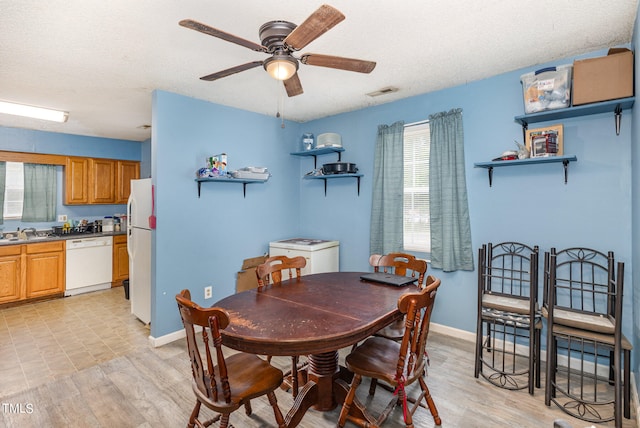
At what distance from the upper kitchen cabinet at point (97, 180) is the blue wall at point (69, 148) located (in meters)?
0.13

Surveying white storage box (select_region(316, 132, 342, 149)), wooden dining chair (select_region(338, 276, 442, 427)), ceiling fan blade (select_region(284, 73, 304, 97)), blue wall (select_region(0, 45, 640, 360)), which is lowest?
wooden dining chair (select_region(338, 276, 442, 427))

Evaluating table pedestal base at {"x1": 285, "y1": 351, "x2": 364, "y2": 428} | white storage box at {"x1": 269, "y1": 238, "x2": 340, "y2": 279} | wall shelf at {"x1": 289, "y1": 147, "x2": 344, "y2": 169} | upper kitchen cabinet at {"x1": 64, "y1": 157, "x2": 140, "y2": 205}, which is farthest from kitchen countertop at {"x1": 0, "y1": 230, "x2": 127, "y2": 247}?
table pedestal base at {"x1": 285, "y1": 351, "x2": 364, "y2": 428}

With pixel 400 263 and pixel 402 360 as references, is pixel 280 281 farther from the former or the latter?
pixel 402 360

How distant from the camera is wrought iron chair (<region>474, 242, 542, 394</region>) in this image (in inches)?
90.8

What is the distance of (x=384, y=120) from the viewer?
3.71 metres

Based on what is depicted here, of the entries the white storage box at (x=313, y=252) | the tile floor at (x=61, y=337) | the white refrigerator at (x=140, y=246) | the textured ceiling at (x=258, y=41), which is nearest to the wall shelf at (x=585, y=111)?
the textured ceiling at (x=258, y=41)

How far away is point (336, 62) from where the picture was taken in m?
1.80

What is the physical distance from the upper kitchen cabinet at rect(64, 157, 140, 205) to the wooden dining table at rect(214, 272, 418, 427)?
4.51m

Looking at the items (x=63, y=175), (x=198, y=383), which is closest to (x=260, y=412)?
(x=198, y=383)

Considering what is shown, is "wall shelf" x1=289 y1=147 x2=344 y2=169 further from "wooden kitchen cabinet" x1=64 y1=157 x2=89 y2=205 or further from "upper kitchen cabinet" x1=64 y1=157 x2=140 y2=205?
"wooden kitchen cabinet" x1=64 y1=157 x2=89 y2=205

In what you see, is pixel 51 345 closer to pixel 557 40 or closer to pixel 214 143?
pixel 214 143

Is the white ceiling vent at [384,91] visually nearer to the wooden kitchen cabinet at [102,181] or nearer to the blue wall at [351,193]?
the blue wall at [351,193]

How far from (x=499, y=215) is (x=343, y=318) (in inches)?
80.8

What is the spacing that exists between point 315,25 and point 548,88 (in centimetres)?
203
